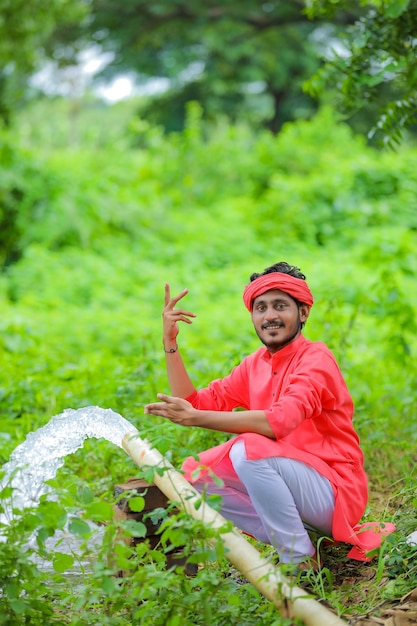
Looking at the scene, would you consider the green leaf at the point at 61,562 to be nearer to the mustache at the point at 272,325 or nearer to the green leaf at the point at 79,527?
the green leaf at the point at 79,527

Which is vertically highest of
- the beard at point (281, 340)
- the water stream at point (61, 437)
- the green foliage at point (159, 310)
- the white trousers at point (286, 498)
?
the beard at point (281, 340)

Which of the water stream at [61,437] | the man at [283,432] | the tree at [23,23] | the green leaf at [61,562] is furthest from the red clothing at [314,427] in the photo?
the tree at [23,23]

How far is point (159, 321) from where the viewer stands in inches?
294

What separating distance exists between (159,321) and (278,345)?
453cm

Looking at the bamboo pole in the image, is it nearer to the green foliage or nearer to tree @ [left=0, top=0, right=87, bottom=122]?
the green foliage

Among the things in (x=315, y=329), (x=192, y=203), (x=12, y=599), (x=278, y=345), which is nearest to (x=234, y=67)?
(x=192, y=203)

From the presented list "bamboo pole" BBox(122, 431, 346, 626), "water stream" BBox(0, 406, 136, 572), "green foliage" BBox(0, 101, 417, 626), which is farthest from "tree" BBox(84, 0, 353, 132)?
"bamboo pole" BBox(122, 431, 346, 626)

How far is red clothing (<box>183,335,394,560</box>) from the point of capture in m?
2.70

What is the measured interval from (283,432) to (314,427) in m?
0.25

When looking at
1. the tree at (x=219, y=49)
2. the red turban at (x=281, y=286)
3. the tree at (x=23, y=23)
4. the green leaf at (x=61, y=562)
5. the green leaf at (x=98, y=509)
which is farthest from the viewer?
the tree at (x=219, y=49)

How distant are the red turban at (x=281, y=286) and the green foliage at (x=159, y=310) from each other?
63 centimetres

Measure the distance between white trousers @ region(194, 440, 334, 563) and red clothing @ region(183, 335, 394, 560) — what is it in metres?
0.03

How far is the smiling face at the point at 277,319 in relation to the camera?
2.96m

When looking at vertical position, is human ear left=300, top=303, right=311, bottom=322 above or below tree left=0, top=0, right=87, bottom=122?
below
